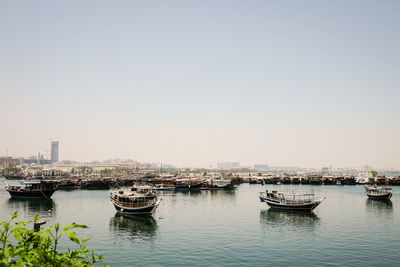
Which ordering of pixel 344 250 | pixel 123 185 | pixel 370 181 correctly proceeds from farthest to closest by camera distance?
1. pixel 370 181
2. pixel 123 185
3. pixel 344 250

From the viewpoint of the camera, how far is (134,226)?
4578cm

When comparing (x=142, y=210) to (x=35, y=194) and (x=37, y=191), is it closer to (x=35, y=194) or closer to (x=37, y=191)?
(x=37, y=191)

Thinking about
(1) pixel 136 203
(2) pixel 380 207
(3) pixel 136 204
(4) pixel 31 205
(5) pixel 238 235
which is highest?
(1) pixel 136 203

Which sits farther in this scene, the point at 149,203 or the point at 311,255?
the point at 149,203

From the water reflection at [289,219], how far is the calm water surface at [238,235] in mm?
98

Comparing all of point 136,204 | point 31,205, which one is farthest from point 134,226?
point 31,205

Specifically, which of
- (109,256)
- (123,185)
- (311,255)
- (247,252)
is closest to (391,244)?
(311,255)

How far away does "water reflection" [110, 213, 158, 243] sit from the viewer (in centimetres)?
4012

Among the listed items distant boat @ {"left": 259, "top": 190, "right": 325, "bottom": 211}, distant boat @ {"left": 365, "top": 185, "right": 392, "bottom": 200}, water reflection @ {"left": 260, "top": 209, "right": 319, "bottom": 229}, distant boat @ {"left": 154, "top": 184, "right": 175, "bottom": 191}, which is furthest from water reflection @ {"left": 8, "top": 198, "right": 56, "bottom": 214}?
distant boat @ {"left": 365, "top": 185, "right": 392, "bottom": 200}

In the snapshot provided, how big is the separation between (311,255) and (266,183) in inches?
5055

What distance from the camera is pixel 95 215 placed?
177ft

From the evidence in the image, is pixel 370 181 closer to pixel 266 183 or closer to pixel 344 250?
pixel 266 183

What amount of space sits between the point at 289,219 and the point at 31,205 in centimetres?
5209

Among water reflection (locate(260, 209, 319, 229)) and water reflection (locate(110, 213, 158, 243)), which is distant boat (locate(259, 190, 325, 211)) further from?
water reflection (locate(110, 213, 158, 243))
